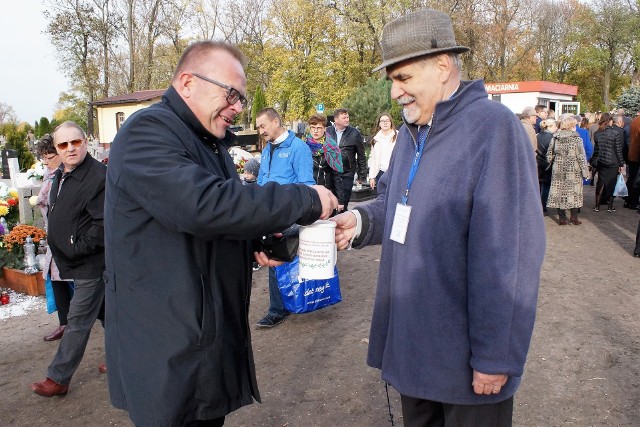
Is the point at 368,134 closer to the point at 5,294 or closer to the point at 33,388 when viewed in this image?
the point at 5,294

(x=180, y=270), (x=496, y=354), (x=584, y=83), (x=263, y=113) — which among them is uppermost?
(x=584, y=83)

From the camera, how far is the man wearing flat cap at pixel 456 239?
188 cm

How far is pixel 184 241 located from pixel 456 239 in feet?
3.24

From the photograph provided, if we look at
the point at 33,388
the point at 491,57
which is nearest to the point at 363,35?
the point at 491,57

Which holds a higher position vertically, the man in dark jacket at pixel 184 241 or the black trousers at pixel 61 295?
the man in dark jacket at pixel 184 241

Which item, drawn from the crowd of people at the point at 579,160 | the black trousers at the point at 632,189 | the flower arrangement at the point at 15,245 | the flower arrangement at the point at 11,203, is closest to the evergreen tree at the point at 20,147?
the flower arrangement at the point at 11,203

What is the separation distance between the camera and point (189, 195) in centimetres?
178

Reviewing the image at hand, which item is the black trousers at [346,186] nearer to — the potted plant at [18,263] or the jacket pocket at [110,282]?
the potted plant at [18,263]

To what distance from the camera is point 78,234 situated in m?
4.16

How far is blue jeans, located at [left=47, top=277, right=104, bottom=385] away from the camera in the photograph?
4016 mm

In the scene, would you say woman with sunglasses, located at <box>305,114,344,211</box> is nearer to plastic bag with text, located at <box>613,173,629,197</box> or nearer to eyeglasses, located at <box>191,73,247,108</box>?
eyeglasses, located at <box>191,73,247,108</box>

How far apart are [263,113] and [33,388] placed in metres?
3.22

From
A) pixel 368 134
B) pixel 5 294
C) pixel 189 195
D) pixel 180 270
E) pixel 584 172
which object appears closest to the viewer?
pixel 189 195

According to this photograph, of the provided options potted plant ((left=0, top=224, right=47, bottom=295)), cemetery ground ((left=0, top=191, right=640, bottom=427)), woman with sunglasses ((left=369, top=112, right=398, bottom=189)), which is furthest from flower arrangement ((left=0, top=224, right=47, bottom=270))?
woman with sunglasses ((left=369, top=112, right=398, bottom=189))
